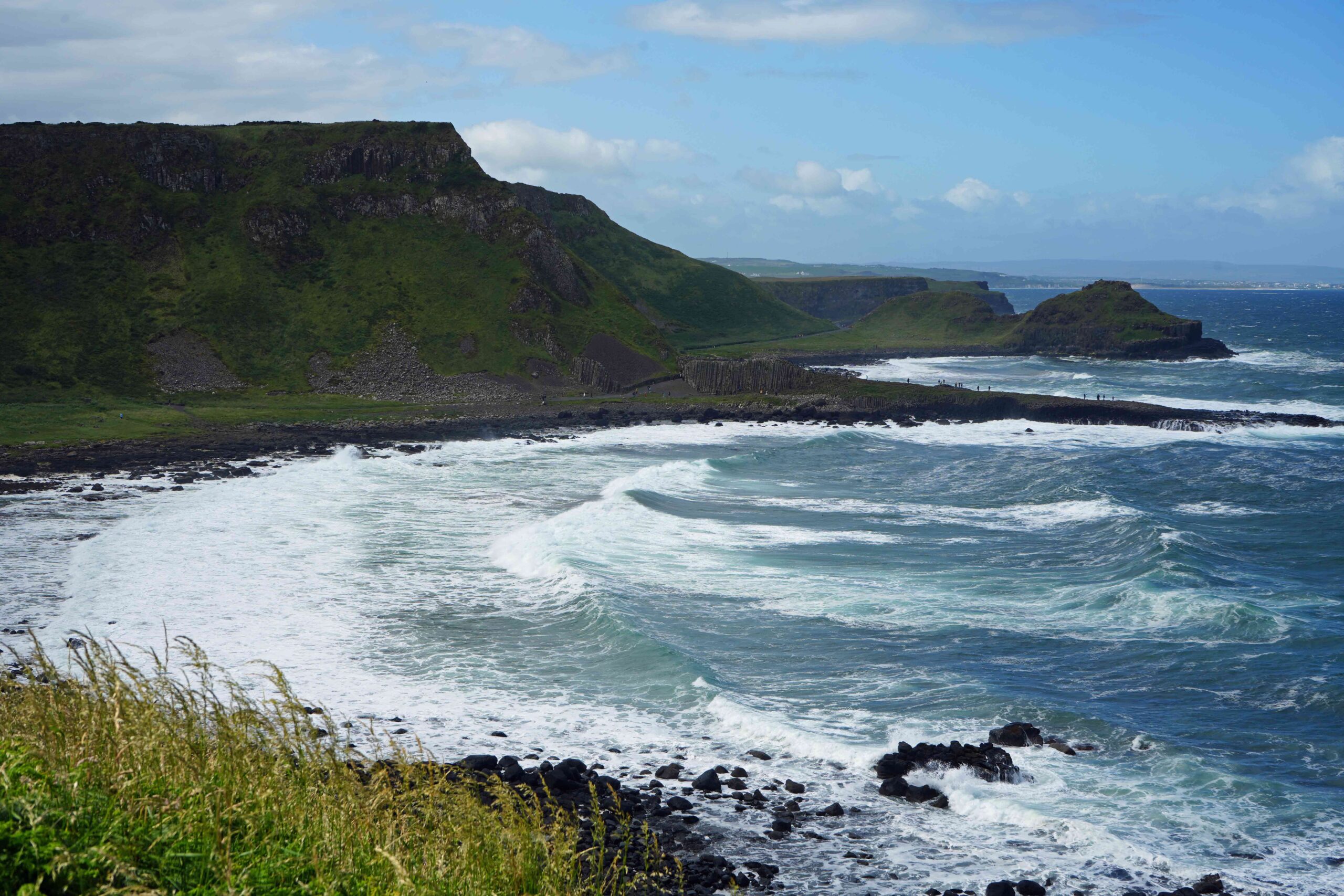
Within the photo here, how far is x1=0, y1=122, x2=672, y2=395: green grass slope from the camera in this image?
Answer: 232ft

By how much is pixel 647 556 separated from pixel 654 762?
13.2 metres

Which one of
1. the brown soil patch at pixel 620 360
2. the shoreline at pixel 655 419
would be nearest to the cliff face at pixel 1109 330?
the shoreline at pixel 655 419

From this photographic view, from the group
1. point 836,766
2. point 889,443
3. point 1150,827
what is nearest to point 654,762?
point 836,766

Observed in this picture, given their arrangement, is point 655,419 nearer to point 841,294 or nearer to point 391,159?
point 391,159

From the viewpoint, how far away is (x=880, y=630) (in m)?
22.6

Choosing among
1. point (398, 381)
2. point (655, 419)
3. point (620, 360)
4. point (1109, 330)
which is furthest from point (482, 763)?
point (1109, 330)

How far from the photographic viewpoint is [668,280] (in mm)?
137375

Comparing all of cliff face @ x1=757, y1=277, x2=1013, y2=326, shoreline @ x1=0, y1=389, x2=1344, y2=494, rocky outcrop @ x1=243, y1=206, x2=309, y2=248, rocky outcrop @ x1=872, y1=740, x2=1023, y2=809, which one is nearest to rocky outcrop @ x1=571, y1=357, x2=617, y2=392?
shoreline @ x1=0, y1=389, x2=1344, y2=494

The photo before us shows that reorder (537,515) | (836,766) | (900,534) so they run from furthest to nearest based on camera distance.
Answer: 1. (537,515)
2. (900,534)
3. (836,766)

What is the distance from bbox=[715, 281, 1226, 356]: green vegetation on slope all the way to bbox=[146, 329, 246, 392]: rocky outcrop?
45.1 metres

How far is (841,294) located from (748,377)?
111 m

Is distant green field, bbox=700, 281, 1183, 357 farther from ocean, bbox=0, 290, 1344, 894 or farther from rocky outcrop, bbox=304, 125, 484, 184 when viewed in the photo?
ocean, bbox=0, 290, 1344, 894

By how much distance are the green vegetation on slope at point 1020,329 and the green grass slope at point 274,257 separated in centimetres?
2577

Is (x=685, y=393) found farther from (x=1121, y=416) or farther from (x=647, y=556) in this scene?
(x=647, y=556)
